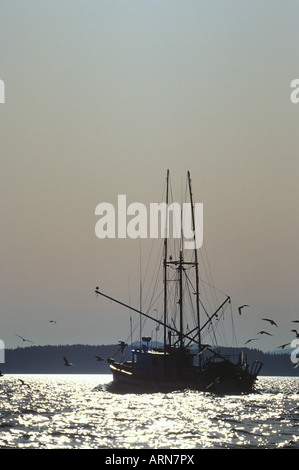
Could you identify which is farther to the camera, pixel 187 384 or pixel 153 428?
pixel 187 384

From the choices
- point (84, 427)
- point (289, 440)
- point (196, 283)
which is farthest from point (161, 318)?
point (289, 440)

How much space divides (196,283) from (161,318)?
310 inches

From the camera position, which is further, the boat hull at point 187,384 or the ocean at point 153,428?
the boat hull at point 187,384

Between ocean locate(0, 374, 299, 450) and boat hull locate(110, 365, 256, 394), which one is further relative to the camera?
boat hull locate(110, 365, 256, 394)

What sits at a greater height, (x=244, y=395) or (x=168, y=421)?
(x=168, y=421)

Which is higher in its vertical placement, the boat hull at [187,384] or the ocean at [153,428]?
the ocean at [153,428]

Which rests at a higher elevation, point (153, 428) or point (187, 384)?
point (153, 428)

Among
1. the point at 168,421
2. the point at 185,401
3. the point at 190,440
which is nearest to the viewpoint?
the point at 190,440

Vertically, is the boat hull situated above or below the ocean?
below

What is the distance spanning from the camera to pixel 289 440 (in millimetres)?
45969
